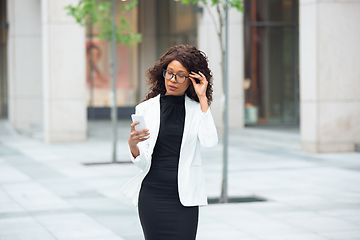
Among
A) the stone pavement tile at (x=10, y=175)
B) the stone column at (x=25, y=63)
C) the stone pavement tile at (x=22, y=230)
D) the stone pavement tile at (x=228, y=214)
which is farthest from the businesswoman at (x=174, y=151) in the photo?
the stone column at (x=25, y=63)

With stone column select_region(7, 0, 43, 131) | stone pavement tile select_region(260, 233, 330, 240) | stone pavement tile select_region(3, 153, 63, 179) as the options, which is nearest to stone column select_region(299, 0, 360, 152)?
stone pavement tile select_region(3, 153, 63, 179)

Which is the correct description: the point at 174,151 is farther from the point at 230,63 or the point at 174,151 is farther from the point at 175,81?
the point at 230,63

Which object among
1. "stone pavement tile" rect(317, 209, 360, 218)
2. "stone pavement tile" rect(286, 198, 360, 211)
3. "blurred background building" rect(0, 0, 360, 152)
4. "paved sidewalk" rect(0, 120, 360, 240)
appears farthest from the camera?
"blurred background building" rect(0, 0, 360, 152)

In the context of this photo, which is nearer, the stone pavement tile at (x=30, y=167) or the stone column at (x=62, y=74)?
the stone pavement tile at (x=30, y=167)

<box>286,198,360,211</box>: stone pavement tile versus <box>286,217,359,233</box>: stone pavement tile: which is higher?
<box>286,217,359,233</box>: stone pavement tile

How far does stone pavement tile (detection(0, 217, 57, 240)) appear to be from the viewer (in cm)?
647

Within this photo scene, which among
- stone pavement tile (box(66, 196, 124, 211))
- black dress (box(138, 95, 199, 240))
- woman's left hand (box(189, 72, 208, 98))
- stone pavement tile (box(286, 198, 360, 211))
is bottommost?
stone pavement tile (box(286, 198, 360, 211))

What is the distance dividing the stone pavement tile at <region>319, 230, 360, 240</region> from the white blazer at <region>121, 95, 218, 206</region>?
10.8ft

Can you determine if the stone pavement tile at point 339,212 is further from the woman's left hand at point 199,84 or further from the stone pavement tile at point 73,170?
the stone pavement tile at point 73,170

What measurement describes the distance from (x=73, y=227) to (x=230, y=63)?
15.2 meters

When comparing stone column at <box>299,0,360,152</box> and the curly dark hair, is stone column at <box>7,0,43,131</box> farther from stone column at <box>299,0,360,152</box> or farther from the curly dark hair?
the curly dark hair

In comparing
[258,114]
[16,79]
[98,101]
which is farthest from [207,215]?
[98,101]

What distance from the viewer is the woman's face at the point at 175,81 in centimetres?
356

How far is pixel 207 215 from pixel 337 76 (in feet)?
27.2
